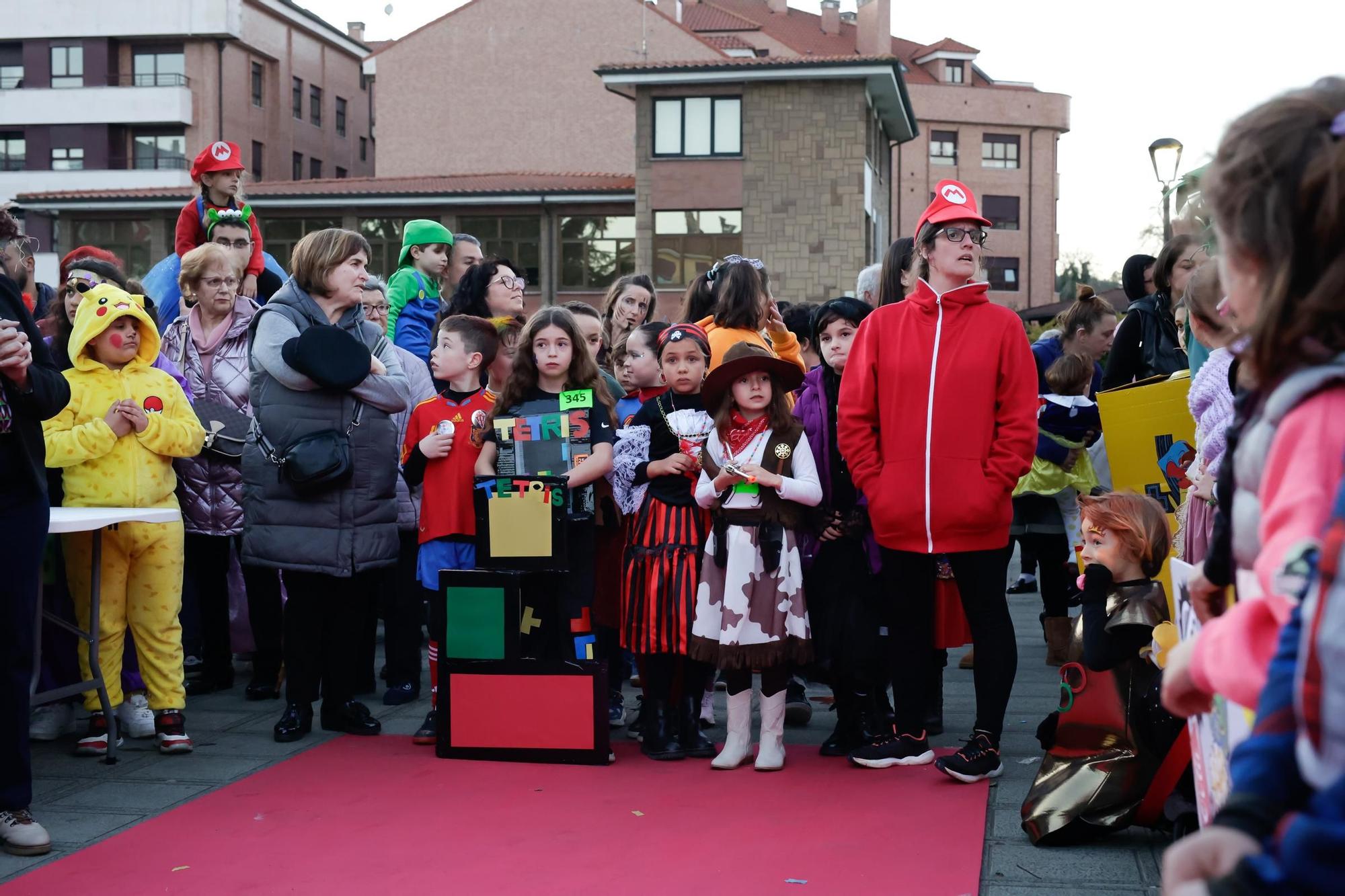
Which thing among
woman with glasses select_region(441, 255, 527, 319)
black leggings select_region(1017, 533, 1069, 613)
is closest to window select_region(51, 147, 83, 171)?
woman with glasses select_region(441, 255, 527, 319)

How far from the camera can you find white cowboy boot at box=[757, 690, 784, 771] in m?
5.34

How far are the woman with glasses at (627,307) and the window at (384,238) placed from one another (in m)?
33.7

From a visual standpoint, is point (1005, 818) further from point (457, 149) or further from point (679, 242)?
point (457, 149)

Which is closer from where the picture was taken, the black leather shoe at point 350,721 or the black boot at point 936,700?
the black boot at point 936,700

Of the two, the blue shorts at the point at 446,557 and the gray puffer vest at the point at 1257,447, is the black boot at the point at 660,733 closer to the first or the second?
the blue shorts at the point at 446,557

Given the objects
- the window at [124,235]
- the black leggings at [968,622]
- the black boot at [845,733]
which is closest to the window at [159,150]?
the window at [124,235]

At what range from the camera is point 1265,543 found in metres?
1.69

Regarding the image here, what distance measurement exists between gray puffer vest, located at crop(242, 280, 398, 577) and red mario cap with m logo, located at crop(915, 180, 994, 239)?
2.45 m

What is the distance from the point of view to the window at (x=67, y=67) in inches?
2020

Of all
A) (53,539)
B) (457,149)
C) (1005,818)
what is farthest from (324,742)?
(457,149)

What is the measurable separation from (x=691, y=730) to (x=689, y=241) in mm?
31216

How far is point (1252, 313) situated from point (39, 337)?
12.6 ft

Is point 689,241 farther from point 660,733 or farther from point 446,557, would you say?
point 660,733

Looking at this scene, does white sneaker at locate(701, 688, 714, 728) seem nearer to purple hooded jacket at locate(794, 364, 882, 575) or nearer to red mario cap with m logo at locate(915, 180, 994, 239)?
purple hooded jacket at locate(794, 364, 882, 575)
